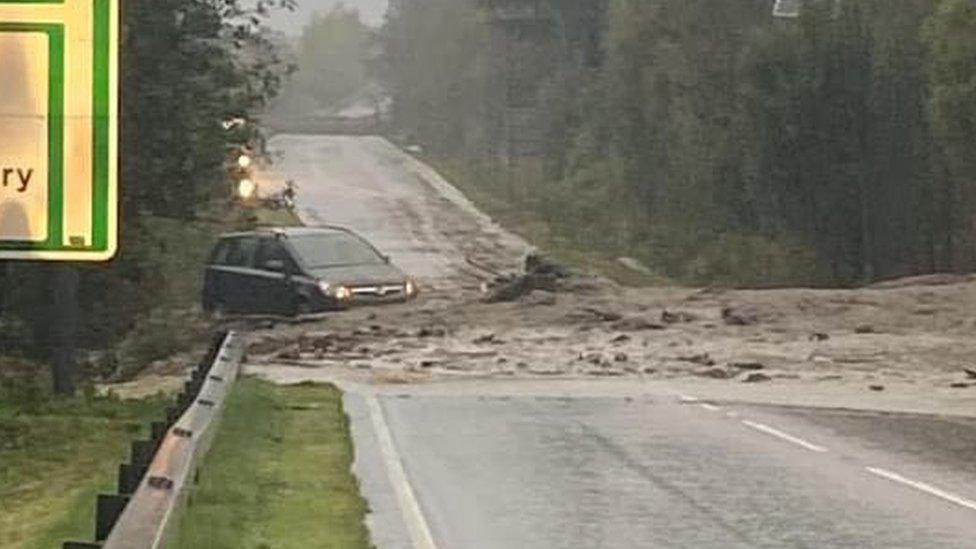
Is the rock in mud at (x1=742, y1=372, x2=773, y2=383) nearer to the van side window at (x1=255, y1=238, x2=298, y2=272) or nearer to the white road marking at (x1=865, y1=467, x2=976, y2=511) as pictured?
the white road marking at (x1=865, y1=467, x2=976, y2=511)

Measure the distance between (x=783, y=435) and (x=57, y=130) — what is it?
14.3 metres

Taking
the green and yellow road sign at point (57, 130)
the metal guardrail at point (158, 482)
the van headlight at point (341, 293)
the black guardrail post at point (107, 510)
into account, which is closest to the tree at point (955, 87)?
the van headlight at point (341, 293)

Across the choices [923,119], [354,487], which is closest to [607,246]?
A: [923,119]

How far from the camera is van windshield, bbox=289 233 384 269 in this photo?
3778cm

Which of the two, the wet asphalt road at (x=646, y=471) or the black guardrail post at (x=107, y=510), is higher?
the black guardrail post at (x=107, y=510)

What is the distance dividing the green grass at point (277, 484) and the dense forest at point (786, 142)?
24028 millimetres

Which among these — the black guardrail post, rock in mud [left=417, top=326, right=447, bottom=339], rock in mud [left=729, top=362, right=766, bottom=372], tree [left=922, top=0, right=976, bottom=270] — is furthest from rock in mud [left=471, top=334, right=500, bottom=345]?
the black guardrail post

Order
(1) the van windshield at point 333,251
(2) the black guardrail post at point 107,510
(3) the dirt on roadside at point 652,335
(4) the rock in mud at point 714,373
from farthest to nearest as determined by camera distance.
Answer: (1) the van windshield at point 333,251 → (3) the dirt on roadside at point 652,335 → (4) the rock in mud at point 714,373 → (2) the black guardrail post at point 107,510

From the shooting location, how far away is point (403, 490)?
15492 mm

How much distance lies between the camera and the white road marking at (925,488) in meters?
14.9

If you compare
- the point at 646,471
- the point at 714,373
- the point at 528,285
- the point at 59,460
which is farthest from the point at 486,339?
the point at 646,471

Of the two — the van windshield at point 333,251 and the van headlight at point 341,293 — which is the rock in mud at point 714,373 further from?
the van windshield at point 333,251

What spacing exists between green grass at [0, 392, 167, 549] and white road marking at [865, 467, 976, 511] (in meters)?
5.42

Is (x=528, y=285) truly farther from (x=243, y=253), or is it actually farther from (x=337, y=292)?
(x=243, y=253)
